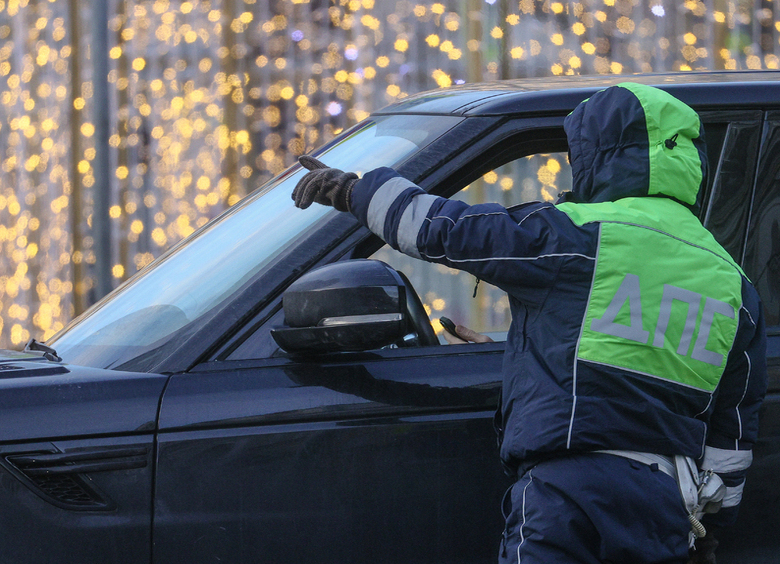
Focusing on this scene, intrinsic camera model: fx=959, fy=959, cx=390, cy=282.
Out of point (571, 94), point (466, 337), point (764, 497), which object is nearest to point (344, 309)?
point (466, 337)

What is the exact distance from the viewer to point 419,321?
2.22 m

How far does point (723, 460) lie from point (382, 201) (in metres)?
0.85

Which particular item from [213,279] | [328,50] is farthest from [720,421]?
[328,50]

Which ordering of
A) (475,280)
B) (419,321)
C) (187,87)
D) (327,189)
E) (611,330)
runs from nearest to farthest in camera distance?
(611,330) → (327,189) → (419,321) → (475,280) → (187,87)

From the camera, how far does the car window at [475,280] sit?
2422 mm

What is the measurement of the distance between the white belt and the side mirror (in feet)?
1.61

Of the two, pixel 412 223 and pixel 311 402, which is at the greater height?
pixel 412 223

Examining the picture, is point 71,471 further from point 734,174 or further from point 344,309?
point 734,174

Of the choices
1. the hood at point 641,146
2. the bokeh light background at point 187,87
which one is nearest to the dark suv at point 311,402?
the hood at point 641,146

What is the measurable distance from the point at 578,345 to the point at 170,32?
5.27 m

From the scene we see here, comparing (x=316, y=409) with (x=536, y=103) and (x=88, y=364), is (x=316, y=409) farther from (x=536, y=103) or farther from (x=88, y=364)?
(x=536, y=103)

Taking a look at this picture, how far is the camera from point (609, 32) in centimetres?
648

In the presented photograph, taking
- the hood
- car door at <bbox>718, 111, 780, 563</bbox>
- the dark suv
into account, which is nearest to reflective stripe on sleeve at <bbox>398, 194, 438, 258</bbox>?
the dark suv

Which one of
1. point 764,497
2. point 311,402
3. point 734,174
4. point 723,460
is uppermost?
point 734,174
